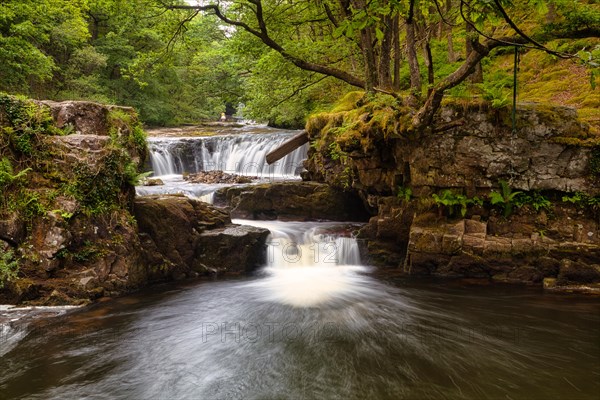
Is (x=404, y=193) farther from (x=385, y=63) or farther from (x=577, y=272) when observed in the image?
(x=385, y=63)

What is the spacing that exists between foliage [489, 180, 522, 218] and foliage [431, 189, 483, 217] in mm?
293

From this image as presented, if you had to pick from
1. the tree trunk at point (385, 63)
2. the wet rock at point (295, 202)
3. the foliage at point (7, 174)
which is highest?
the tree trunk at point (385, 63)

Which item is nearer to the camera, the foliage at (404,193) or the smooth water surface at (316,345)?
the smooth water surface at (316,345)

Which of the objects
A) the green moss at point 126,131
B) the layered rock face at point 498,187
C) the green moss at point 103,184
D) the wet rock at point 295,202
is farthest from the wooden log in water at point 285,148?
the green moss at point 103,184

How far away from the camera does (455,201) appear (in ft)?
25.0

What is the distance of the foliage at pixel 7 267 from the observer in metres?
5.84

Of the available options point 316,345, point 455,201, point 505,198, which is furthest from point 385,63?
point 316,345

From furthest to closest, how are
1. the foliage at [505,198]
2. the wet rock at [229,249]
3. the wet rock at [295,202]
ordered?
the wet rock at [295,202]
the wet rock at [229,249]
the foliage at [505,198]

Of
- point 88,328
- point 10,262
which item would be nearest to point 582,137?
point 88,328

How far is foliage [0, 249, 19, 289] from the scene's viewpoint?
584 centimetres

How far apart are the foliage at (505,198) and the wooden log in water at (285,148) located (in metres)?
5.73

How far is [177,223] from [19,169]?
3.00 metres

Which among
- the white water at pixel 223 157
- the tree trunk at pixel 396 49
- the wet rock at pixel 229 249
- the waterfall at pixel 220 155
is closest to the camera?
the wet rock at pixel 229 249

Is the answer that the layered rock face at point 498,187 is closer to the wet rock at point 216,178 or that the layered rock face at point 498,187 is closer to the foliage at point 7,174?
the foliage at point 7,174
